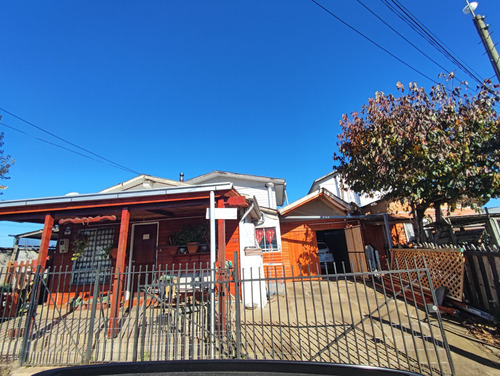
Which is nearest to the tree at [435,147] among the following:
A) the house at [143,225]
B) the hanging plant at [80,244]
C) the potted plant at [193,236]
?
the house at [143,225]

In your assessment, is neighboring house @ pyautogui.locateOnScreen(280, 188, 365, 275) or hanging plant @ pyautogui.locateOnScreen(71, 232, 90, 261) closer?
hanging plant @ pyautogui.locateOnScreen(71, 232, 90, 261)

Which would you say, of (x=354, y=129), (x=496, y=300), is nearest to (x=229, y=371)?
(x=496, y=300)

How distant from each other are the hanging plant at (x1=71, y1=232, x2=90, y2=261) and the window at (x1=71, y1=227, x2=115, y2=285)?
69 mm

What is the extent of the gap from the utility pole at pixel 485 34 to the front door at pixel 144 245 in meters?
10.3

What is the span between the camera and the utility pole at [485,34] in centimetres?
444

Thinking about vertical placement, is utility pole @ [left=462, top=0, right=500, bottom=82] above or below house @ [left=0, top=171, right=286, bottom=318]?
above

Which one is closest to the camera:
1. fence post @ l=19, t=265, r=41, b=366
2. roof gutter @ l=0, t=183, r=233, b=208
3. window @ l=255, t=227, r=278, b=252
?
fence post @ l=19, t=265, r=41, b=366

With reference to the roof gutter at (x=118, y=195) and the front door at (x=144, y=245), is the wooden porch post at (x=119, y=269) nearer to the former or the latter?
the roof gutter at (x=118, y=195)

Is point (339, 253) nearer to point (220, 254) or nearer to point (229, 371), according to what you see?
point (220, 254)

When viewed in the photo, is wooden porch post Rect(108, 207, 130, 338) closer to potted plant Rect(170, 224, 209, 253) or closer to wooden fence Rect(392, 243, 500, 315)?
potted plant Rect(170, 224, 209, 253)

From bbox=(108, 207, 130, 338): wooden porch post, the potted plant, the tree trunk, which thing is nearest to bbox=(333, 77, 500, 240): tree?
the tree trunk

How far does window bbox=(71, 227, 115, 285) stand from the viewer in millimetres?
8305

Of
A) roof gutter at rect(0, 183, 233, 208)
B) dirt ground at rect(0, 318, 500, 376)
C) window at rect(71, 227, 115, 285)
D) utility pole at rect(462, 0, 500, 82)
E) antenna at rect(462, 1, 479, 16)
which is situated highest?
antenna at rect(462, 1, 479, 16)

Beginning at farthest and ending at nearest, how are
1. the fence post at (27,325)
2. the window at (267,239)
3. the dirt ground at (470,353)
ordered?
the window at (267,239)
the fence post at (27,325)
the dirt ground at (470,353)
